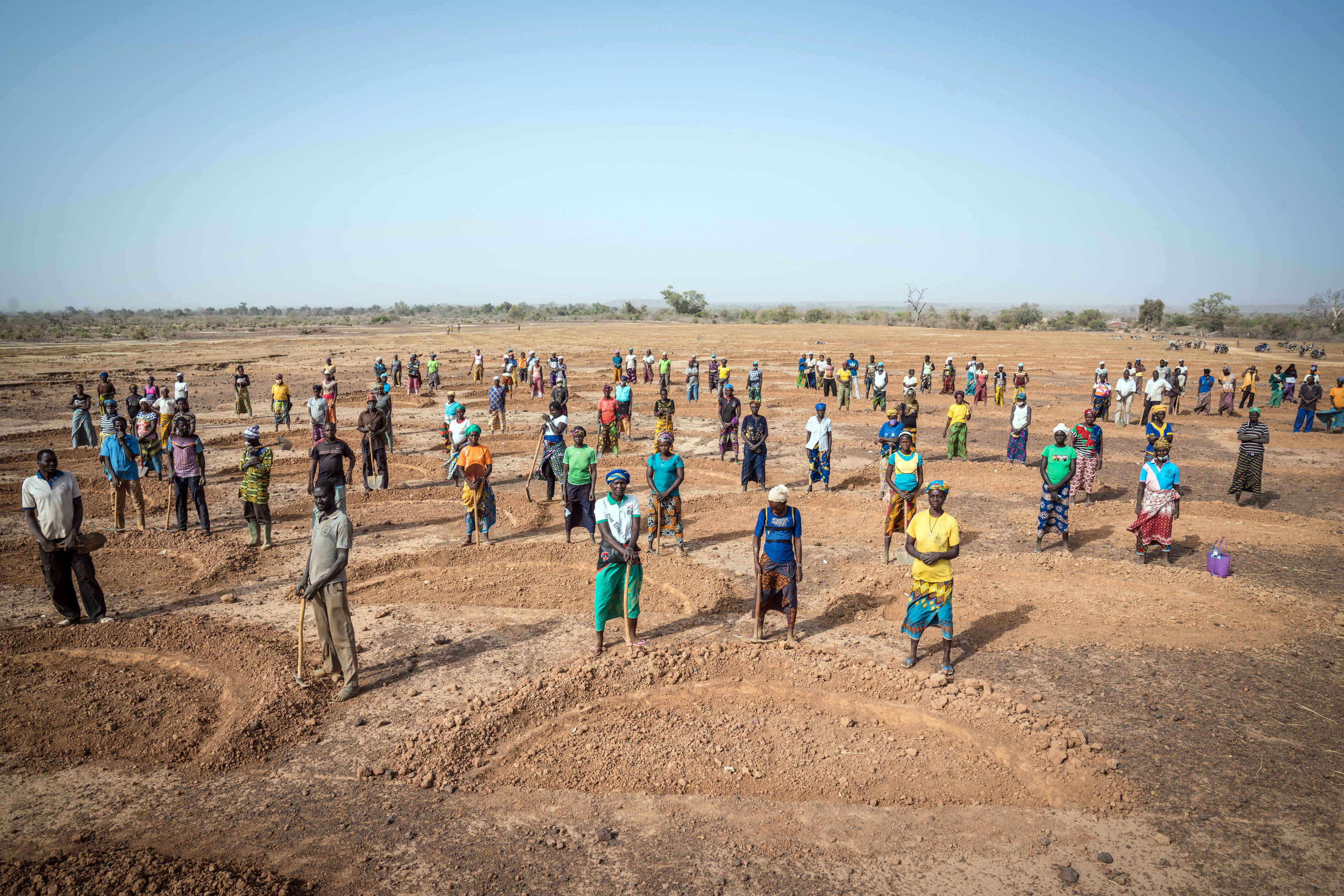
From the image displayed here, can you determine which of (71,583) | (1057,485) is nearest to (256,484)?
(71,583)

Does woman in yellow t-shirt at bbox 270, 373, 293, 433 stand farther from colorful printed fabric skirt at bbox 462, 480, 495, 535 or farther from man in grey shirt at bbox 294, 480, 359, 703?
man in grey shirt at bbox 294, 480, 359, 703

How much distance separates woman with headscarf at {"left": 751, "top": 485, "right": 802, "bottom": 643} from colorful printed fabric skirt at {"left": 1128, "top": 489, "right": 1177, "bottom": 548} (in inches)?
255

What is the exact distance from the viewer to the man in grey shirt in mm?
6973

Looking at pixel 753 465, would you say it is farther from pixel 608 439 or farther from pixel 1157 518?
pixel 1157 518

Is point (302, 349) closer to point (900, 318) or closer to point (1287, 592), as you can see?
point (1287, 592)

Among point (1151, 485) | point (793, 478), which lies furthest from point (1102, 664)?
point (793, 478)

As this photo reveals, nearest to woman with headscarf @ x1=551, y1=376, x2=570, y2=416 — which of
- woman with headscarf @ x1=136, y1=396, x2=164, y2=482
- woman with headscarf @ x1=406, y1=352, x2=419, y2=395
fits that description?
woman with headscarf @ x1=136, y1=396, x2=164, y2=482

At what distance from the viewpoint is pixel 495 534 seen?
12641 millimetres

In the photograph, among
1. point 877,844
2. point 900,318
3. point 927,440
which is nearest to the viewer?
point 877,844

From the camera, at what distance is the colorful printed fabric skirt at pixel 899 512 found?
35.6 ft

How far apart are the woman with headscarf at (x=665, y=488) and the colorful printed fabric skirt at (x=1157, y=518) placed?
702 cm

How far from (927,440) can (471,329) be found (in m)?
70.6

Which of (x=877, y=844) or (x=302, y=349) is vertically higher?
(x=302, y=349)

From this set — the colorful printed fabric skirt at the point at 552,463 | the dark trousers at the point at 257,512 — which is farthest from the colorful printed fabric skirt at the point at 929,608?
the dark trousers at the point at 257,512
